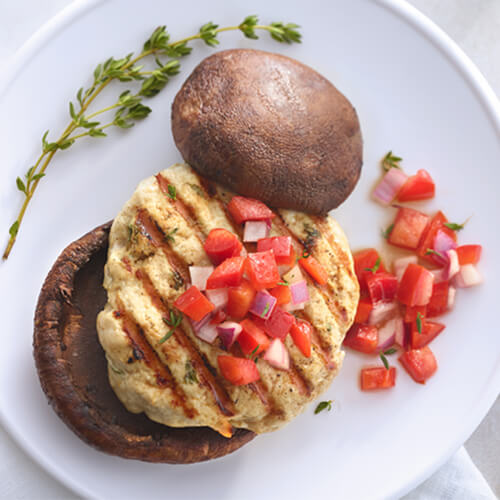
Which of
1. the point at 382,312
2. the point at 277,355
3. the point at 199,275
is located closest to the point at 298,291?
the point at 277,355

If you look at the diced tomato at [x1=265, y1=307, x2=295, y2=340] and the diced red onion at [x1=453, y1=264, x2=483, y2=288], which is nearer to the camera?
the diced tomato at [x1=265, y1=307, x2=295, y2=340]

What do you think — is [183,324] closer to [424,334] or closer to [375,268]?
[375,268]

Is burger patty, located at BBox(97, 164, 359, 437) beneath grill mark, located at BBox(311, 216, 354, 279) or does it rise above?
beneath

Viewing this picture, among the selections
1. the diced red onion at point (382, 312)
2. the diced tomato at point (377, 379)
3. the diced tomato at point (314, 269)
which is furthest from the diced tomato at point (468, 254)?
the diced tomato at point (314, 269)

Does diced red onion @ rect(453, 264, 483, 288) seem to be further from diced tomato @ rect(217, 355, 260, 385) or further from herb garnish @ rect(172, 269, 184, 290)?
herb garnish @ rect(172, 269, 184, 290)

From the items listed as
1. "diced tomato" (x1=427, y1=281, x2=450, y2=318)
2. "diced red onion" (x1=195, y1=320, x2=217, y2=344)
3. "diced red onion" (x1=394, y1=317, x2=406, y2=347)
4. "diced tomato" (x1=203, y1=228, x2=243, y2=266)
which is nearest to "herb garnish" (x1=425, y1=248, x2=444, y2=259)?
"diced tomato" (x1=427, y1=281, x2=450, y2=318)

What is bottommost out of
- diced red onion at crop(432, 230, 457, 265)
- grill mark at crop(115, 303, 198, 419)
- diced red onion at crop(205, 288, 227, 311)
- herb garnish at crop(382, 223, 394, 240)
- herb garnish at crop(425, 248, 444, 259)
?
grill mark at crop(115, 303, 198, 419)

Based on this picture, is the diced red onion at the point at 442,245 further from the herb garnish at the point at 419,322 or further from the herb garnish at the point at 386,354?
the herb garnish at the point at 386,354
